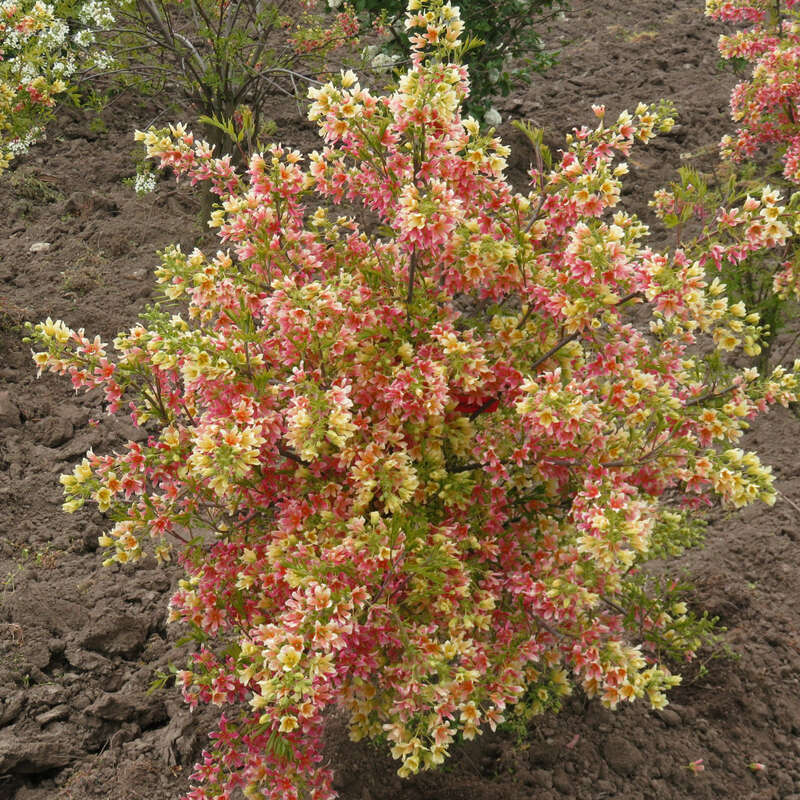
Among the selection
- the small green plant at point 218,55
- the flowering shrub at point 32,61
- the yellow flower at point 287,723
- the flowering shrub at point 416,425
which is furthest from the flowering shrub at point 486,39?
the yellow flower at point 287,723

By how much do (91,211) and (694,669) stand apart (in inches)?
200

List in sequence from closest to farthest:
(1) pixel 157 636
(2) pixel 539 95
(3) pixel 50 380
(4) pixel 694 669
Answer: (4) pixel 694 669 < (1) pixel 157 636 < (3) pixel 50 380 < (2) pixel 539 95

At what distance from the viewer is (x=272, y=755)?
2.27 metres

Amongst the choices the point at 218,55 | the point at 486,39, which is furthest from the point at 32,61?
the point at 486,39

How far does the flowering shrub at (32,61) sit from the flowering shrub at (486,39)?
5.99 ft

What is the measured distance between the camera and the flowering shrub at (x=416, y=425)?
2090 mm

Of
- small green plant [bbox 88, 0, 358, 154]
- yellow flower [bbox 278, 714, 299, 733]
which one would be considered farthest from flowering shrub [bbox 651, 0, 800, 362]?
yellow flower [bbox 278, 714, 299, 733]

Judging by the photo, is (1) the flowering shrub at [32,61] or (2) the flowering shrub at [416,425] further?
(1) the flowering shrub at [32,61]

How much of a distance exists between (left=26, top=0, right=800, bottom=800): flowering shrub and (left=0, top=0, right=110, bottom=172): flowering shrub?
8.13 feet

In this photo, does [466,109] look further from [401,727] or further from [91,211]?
[401,727]

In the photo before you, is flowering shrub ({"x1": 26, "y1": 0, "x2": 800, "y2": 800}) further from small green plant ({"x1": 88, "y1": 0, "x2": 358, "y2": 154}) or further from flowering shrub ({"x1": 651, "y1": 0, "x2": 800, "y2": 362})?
small green plant ({"x1": 88, "y1": 0, "x2": 358, "y2": 154})

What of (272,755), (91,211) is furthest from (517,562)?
(91,211)

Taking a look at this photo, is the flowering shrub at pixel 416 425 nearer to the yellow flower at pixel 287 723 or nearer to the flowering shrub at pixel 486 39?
the yellow flower at pixel 287 723

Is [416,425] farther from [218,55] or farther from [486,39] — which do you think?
[486,39]
